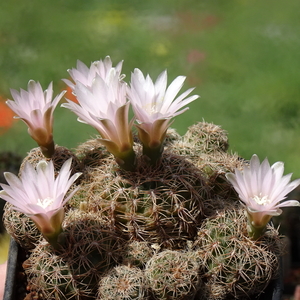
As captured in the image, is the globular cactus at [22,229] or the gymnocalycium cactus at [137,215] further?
the globular cactus at [22,229]

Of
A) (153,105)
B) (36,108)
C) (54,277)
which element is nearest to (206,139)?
(153,105)

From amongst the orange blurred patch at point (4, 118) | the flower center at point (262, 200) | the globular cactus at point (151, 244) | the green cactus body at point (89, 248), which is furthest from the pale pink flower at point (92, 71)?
the orange blurred patch at point (4, 118)

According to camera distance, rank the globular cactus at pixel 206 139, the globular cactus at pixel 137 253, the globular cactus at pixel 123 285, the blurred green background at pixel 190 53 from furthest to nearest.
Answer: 1. the blurred green background at pixel 190 53
2. the globular cactus at pixel 206 139
3. the globular cactus at pixel 137 253
4. the globular cactus at pixel 123 285

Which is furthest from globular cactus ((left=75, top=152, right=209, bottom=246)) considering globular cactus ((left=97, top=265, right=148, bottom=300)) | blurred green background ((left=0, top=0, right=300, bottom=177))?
blurred green background ((left=0, top=0, right=300, bottom=177))

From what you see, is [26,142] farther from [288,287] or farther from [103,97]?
[103,97]

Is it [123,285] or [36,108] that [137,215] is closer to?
[123,285]

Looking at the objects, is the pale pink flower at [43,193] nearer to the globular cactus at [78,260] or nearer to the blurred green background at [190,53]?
the globular cactus at [78,260]
